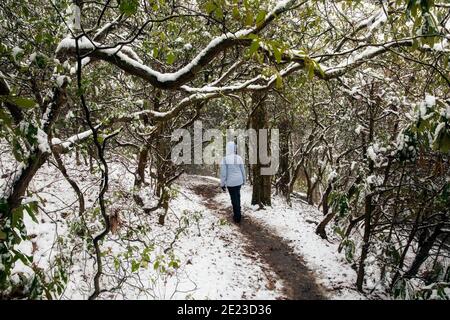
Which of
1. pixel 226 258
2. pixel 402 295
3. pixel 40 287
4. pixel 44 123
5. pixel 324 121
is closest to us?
pixel 40 287

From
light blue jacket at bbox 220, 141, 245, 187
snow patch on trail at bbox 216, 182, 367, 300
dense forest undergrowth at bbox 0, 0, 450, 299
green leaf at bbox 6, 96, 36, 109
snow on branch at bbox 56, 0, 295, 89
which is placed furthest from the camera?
light blue jacket at bbox 220, 141, 245, 187

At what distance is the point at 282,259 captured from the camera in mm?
7422

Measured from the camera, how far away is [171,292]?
541 cm

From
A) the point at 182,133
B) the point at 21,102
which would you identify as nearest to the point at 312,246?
the point at 182,133

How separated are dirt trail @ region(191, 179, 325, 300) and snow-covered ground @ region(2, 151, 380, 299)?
0.17 metres

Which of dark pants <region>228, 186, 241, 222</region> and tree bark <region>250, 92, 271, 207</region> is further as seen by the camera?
tree bark <region>250, 92, 271, 207</region>

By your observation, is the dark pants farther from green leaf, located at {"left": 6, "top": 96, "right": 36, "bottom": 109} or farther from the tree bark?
green leaf, located at {"left": 6, "top": 96, "right": 36, "bottom": 109}

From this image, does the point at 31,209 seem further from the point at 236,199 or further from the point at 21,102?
the point at 236,199

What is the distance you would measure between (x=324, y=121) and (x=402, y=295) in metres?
10.9

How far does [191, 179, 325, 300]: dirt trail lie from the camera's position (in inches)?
237

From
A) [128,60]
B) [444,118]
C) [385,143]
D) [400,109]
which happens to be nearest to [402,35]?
[400,109]

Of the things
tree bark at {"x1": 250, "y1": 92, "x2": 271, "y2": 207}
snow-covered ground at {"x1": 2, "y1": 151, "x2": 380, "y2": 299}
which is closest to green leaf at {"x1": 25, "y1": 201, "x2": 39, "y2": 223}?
snow-covered ground at {"x1": 2, "y1": 151, "x2": 380, "y2": 299}

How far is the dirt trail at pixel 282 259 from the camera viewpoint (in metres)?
6.03
